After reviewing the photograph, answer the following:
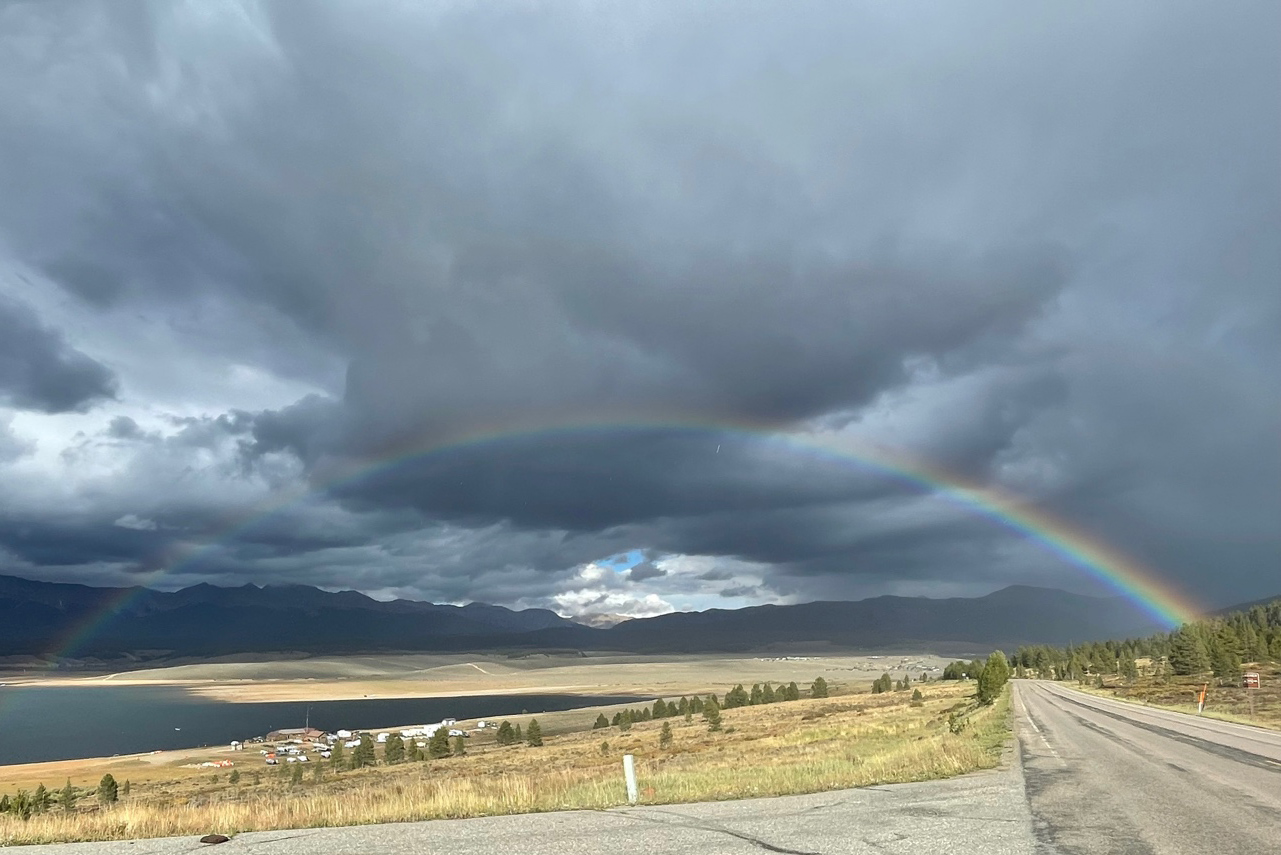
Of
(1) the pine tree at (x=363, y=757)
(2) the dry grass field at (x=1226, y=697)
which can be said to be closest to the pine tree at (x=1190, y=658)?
(2) the dry grass field at (x=1226, y=697)

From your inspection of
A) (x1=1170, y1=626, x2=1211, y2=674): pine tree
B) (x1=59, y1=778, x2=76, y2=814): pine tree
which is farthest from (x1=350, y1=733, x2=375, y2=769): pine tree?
(x1=1170, y1=626, x2=1211, y2=674): pine tree

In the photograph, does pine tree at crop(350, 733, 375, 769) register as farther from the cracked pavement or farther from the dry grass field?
the cracked pavement

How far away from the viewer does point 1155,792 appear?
17.2 meters

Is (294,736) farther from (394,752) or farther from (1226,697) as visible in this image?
(1226,697)

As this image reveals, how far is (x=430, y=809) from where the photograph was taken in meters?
15.9

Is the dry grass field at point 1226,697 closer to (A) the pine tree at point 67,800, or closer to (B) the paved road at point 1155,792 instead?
(B) the paved road at point 1155,792

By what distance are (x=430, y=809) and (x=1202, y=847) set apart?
40.4 ft

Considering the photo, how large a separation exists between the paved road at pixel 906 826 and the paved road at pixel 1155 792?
4 centimetres

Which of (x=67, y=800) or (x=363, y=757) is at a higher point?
(x=67, y=800)

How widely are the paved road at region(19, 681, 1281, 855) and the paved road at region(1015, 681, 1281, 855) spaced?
0.04 meters

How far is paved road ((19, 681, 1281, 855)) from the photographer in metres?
11.7

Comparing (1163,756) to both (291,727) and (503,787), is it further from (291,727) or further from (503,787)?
(291,727)

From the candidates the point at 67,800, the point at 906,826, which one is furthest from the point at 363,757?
the point at 906,826

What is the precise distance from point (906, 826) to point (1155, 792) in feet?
25.1
